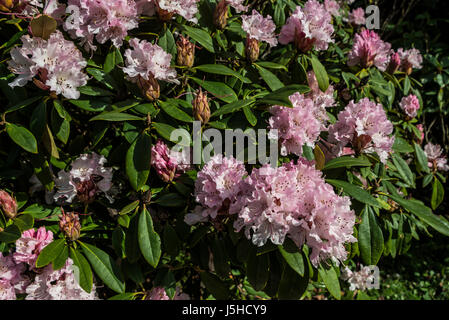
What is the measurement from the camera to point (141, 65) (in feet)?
4.20

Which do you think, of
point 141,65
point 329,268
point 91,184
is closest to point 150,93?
point 141,65

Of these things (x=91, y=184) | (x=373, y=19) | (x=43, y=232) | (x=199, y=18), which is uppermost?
(x=373, y=19)

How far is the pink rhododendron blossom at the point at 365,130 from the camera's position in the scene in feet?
4.56

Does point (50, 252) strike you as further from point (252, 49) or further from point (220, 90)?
point (252, 49)

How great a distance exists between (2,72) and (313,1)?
115 centimetres

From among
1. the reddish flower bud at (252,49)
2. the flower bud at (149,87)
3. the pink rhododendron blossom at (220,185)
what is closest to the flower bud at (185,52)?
the flower bud at (149,87)

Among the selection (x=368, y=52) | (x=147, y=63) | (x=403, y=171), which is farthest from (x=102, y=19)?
(x=403, y=171)

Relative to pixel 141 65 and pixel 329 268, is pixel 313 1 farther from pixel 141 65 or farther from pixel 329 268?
pixel 329 268

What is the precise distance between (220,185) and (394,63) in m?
1.31

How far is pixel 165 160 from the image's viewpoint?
4.42 feet

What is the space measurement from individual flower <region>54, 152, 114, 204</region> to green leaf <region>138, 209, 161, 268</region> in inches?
7.8

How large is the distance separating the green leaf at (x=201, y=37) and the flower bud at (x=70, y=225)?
27.9 inches

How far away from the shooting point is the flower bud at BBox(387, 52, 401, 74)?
2.01 metres

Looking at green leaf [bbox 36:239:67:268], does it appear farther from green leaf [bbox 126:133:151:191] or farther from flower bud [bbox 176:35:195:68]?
flower bud [bbox 176:35:195:68]
